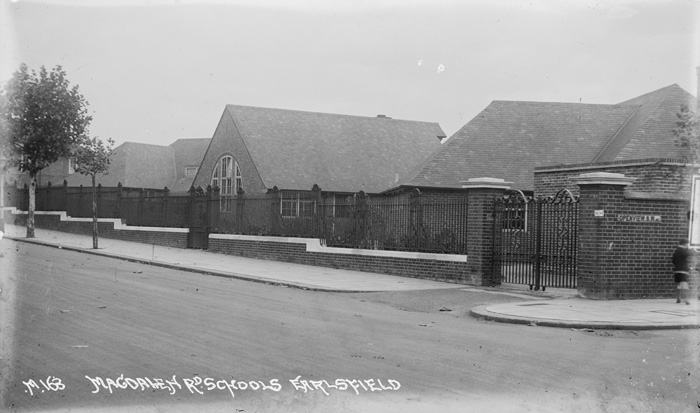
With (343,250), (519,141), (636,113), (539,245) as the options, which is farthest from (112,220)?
(636,113)

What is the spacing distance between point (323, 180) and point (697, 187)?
1433 inches

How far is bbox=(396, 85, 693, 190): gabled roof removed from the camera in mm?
31547

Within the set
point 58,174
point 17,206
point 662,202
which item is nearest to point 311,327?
point 662,202

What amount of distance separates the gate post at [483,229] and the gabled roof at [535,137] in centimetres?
1278

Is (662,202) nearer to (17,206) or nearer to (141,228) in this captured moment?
(141,228)

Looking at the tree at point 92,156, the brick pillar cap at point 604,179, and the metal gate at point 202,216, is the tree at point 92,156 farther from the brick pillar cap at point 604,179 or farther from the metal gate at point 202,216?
the brick pillar cap at point 604,179

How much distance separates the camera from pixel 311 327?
1115cm

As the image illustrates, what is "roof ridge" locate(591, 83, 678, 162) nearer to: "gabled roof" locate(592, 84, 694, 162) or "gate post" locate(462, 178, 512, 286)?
"gabled roof" locate(592, 84, 694, 162)

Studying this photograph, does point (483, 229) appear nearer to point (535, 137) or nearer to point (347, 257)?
point (347, 257)

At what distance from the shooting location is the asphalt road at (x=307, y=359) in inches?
272

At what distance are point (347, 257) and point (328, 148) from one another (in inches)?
926

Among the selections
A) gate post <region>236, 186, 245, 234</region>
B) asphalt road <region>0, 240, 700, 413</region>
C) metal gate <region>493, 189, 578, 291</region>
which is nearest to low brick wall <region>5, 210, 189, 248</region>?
gate post <region>236, 186, 245, 234</region>

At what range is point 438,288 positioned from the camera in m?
18.0

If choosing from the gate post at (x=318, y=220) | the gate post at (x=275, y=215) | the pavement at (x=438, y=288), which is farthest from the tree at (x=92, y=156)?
the gate post at (x=318, y=220)
